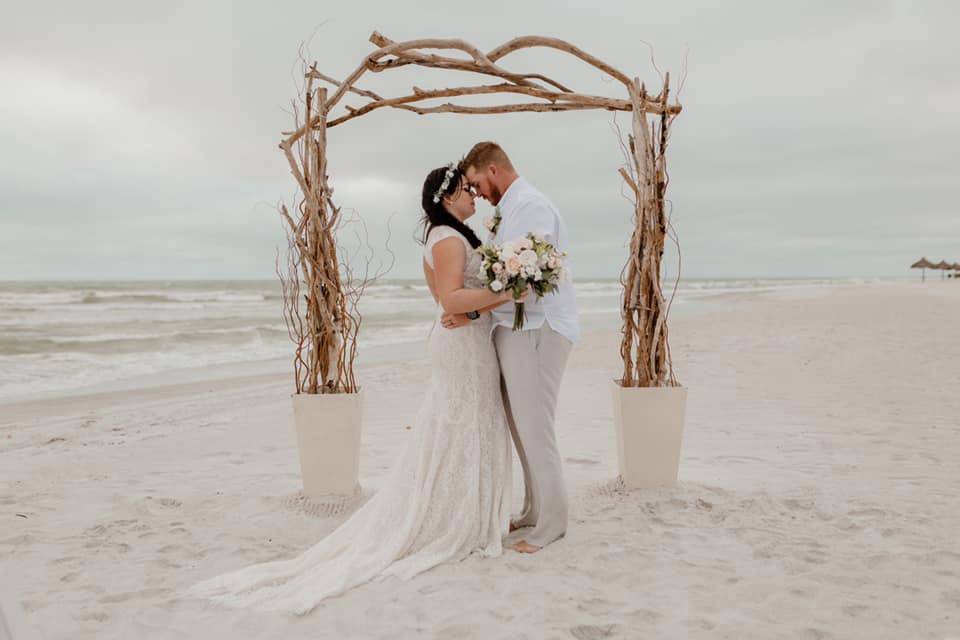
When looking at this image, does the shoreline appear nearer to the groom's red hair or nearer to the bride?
the bride

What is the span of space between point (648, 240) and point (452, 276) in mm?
1430

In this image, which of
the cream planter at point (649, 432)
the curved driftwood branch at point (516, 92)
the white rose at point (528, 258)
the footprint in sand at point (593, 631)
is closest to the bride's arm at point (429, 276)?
the white rose at point (528, 258)

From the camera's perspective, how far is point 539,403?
11.5ft

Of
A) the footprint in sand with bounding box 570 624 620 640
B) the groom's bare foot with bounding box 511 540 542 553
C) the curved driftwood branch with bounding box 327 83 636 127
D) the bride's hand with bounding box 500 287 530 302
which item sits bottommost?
the footprint in sand with bounding box 570 624 620 640

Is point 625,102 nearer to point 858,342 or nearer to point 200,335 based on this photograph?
point 858,342

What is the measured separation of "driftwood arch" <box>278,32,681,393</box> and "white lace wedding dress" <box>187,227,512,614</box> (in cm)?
89

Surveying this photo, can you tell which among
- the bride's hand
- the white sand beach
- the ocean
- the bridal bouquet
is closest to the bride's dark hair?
the bridal bouquet

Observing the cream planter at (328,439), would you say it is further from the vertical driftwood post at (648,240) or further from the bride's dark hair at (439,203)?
the vertical driftwood post at (648,240)

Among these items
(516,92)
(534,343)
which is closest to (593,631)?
(534,343)

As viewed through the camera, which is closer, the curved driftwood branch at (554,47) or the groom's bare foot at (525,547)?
the groom's bare foot at (525,547)

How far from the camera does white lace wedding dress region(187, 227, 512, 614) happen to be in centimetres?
338

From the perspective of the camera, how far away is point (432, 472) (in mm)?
3502

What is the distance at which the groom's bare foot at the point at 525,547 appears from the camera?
3.49 m

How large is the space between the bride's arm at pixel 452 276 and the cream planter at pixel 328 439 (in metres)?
1.06
